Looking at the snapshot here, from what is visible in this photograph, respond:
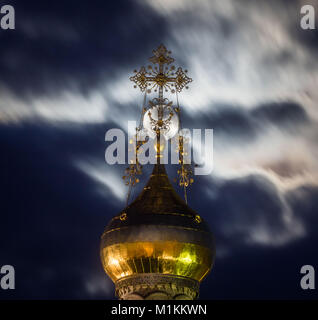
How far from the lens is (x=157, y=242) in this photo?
54.8 meters

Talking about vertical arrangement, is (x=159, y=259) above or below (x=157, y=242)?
below

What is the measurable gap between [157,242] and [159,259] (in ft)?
2.72

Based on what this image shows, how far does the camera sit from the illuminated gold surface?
54.8m

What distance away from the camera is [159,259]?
54.7 m

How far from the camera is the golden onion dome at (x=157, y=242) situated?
5481 centimetres

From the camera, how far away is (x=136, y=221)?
55906 millimetres

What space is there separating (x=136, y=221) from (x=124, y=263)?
216 centimetres

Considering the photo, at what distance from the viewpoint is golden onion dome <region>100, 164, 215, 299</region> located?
180 feet

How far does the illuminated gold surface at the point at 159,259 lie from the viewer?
54.8 m
